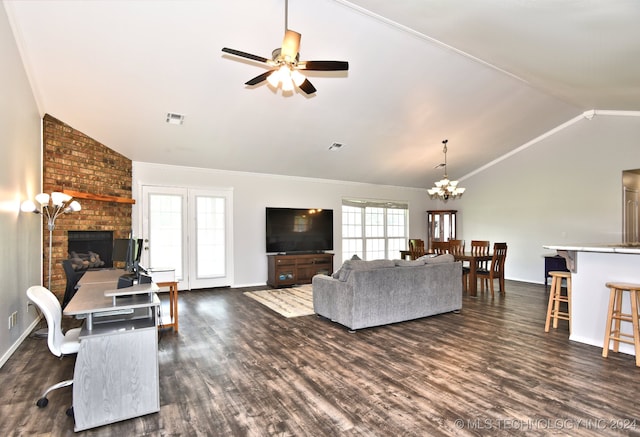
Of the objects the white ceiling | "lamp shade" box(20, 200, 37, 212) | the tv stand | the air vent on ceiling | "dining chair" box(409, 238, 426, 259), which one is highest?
the white ceiling

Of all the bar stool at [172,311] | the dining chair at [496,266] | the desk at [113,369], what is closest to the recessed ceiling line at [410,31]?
the dining chair at [496,266]

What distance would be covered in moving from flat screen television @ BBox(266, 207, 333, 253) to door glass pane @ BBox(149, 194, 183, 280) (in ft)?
5.91

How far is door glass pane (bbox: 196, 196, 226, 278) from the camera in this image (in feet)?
22.5

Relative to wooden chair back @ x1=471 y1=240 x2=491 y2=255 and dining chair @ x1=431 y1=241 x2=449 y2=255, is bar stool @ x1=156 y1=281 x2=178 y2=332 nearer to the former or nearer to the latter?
dining chair @ x1=431 y1=241 x2=449 y2=255

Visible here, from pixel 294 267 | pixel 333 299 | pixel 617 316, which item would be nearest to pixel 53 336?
pixel 333 299

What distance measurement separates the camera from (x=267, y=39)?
3771 millimetres

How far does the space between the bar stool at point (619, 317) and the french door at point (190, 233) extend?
606 centimetres

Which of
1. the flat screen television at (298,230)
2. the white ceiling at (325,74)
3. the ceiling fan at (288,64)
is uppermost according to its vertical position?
the white ceiling at (325,74)

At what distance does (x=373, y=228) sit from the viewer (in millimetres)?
9188

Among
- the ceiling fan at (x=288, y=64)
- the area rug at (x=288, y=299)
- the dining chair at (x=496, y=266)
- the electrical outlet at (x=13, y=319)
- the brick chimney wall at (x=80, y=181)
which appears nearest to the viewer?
the ceiling fan at (x=288, y=64)

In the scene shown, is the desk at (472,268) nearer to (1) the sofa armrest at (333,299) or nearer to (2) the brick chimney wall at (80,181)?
(1) the sofa armrest at (333,299)

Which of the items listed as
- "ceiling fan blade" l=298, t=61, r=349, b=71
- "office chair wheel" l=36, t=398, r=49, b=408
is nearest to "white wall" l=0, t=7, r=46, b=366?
"office chair wheel" l=36, t=398, r=49, b=408

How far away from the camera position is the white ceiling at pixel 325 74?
10.6 feet

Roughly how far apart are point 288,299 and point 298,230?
6.74ft
